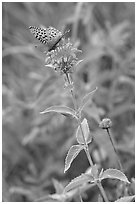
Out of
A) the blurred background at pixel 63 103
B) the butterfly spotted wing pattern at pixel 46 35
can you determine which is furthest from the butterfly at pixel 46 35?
the blurred background at pixel 63 103

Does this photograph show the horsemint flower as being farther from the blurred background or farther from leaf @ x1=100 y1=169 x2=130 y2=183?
the blurred background

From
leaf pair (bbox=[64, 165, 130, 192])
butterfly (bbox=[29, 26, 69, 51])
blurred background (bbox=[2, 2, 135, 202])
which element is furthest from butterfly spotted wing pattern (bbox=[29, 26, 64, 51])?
blurred background (bbox=[2, 2, 135, 202])

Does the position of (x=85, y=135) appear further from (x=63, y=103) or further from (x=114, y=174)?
(x=63, y=103)

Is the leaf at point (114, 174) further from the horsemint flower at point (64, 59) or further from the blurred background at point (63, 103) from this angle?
the blurred background at point (63, 103)

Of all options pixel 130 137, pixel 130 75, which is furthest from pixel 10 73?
pixel 130 137

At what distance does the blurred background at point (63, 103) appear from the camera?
161 cm

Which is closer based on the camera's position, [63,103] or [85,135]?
[85,135]

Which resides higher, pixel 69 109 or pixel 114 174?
pixel 69 109

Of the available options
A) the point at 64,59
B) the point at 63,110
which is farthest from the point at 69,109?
the point at 64,59

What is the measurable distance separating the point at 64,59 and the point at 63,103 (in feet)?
2.46

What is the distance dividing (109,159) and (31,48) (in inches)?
26.9

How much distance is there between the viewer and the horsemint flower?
906 mm

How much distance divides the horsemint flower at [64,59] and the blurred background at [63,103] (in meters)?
0.51

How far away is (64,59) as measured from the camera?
0.91 metres
